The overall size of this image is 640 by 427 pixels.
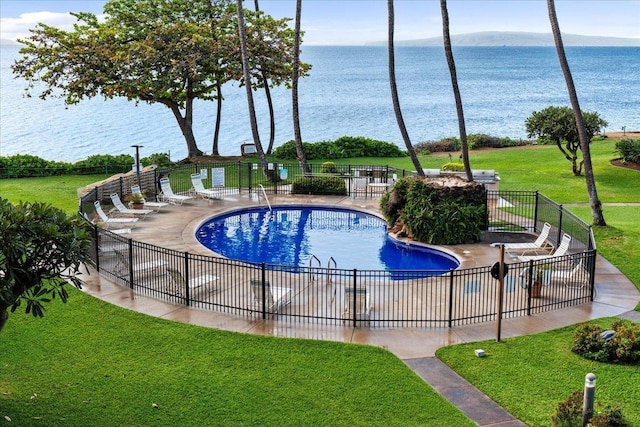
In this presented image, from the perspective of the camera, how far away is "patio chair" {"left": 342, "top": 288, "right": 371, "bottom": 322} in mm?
15156

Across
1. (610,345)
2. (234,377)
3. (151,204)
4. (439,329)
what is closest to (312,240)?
(151,204)

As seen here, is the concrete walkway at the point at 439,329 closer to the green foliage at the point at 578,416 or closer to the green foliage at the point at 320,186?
the green foliage at the point at 578,416

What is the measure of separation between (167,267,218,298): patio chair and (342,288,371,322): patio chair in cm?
360

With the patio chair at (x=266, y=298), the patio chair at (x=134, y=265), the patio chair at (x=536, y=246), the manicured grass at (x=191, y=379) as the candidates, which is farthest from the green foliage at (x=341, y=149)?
the manicured grass at (x=191, y=379)

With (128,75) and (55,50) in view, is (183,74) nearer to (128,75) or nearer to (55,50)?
(128,75)

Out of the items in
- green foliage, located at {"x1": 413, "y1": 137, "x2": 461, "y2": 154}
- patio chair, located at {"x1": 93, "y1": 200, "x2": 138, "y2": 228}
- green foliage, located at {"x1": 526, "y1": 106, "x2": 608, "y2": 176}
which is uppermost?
green foliage, located at {"x1": 526, "y1": 106, "x2": 608, "y2": 176}

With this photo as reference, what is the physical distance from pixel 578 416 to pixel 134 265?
37.8 ft

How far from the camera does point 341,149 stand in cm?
4278

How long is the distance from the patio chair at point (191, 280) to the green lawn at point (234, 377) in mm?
1514

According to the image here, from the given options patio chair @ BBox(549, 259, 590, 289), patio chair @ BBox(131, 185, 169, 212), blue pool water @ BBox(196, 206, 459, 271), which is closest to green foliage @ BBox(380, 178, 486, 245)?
blue pool water @ BBox(196, 206, 459, 271)

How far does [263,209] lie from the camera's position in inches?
1122

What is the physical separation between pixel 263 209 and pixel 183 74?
10318 mm

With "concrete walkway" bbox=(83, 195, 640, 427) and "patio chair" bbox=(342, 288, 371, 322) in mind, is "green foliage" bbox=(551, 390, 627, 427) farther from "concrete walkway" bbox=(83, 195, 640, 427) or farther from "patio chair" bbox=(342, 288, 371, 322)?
"patio chair" bbox=(342, 288, 371, 322)

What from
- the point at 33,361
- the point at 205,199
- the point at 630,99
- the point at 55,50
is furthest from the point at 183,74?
the point at 630,99
